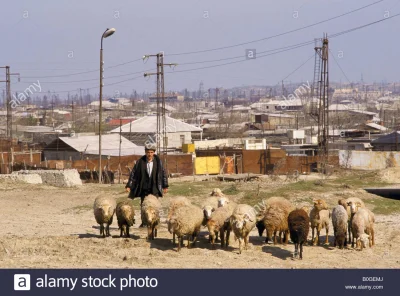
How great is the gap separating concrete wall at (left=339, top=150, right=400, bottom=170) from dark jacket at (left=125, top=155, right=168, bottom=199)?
28.3 meters

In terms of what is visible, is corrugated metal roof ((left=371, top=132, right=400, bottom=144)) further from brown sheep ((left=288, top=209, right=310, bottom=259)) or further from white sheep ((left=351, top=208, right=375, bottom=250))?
brown sheep ((left=288, top=209, right=310, bottom=259))

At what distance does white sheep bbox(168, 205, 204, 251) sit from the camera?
13.8m

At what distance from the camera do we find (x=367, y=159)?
1693 inches

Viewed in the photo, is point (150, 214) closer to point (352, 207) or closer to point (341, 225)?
point (341, 225)

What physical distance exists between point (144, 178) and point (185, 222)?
2000 millimetres

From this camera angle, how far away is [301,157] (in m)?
42.2

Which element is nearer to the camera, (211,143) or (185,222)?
(185,222)

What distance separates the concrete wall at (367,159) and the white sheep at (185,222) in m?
29.3

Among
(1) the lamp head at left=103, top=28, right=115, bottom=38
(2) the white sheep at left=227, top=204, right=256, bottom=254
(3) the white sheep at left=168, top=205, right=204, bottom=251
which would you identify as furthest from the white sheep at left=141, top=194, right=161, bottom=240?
(1) the lamp head at left=103, top=28, right=115, bottom=38

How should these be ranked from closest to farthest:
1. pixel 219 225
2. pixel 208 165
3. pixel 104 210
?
pixel 219 225, pixel 104 210, pixel 208 165

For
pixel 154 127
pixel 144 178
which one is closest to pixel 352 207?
pixel 144 178

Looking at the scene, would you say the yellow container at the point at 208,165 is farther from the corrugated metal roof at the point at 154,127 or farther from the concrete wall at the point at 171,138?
the corrugated metal roof at the point at 154,127
